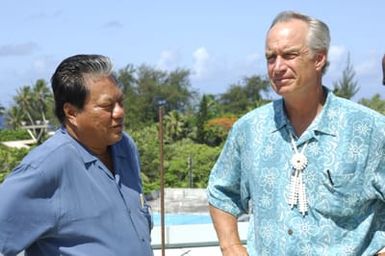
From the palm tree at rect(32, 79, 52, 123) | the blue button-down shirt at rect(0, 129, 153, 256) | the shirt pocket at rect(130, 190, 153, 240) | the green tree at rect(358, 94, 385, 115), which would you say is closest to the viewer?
the blue button-down shirt at rect(0, 129, 153, 256)

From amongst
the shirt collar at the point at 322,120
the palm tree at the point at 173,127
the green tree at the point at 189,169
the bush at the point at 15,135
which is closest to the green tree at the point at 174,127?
the palm tree at the point at 173,127

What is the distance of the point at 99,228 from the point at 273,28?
31.1 inches

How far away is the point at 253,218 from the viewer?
88.4 inches

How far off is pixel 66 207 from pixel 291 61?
78 cm

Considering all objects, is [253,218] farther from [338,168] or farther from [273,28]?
[273,28]

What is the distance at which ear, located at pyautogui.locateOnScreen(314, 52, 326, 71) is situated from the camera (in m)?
2.05

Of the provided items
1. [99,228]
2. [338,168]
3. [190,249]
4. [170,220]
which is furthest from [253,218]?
[170,220]

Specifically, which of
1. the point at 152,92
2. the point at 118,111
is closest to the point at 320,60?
the point at 118,111

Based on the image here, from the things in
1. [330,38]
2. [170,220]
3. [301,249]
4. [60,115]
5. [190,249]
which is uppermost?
[330,38]

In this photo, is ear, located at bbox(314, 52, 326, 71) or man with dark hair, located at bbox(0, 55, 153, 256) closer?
man with dark hair, located at bbox(0, 55, 153, 256)

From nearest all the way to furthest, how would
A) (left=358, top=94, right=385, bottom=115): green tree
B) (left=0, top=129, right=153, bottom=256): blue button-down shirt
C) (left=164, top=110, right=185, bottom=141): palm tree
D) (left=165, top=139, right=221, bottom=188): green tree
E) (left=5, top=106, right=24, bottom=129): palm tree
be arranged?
(left=0, top=129, right=153, bottom=256): blue button-down shirt
(left=165, top=139, right=221, bottom=188): green tree
(left=358, top=94, right=385, bottom=115): green tree
(left=164, top=110, right=185, bottom=141): palm tree
(left=5, top=106, right=24, bottom=129): palm tree

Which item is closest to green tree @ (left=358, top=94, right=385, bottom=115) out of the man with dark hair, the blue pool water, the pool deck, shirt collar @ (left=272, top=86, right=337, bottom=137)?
the blue pool water

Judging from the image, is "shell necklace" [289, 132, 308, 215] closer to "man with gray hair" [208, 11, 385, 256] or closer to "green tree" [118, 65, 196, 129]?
"man with gray hair" [208, 11, 385, 256]

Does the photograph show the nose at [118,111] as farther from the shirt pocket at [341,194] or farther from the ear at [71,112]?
the shirt pocket at [341,194]
